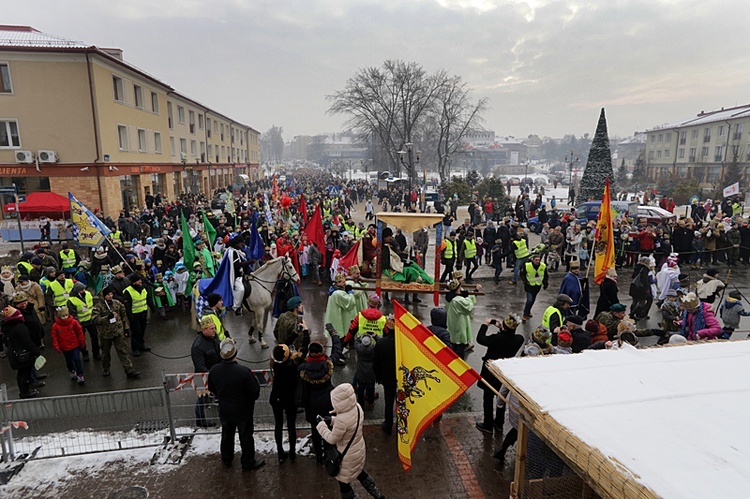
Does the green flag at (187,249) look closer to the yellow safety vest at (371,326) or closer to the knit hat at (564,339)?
the yellow safety vest at (371,326)

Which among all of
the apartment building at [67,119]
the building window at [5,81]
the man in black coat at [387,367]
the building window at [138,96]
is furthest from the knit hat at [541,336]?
the building window at [138,96]

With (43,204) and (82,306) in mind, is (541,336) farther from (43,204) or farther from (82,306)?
(43,204)

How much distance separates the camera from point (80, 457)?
19.5 ft

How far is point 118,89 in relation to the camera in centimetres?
2669

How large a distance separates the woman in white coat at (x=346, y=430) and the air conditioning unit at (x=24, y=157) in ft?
87.4

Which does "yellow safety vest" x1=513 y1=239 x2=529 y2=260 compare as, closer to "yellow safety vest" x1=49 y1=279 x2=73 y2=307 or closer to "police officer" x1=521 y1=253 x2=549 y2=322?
"police officer" x1=521 y1=253 x2=549 y2=322

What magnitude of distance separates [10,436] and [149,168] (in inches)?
1099

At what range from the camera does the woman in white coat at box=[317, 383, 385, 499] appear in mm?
4449

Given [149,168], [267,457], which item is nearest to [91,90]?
[149,168]

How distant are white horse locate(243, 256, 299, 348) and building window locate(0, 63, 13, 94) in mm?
23088

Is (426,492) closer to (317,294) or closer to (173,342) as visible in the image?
(173,342)

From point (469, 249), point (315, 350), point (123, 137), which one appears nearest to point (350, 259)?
point (469, 249)

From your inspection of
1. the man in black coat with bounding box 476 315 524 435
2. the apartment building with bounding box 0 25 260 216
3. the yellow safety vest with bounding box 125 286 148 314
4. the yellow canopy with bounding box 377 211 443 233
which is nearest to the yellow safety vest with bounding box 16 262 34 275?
the yellow safety vest with bounding box 125 286 148 314

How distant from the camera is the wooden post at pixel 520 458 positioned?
173 inches
